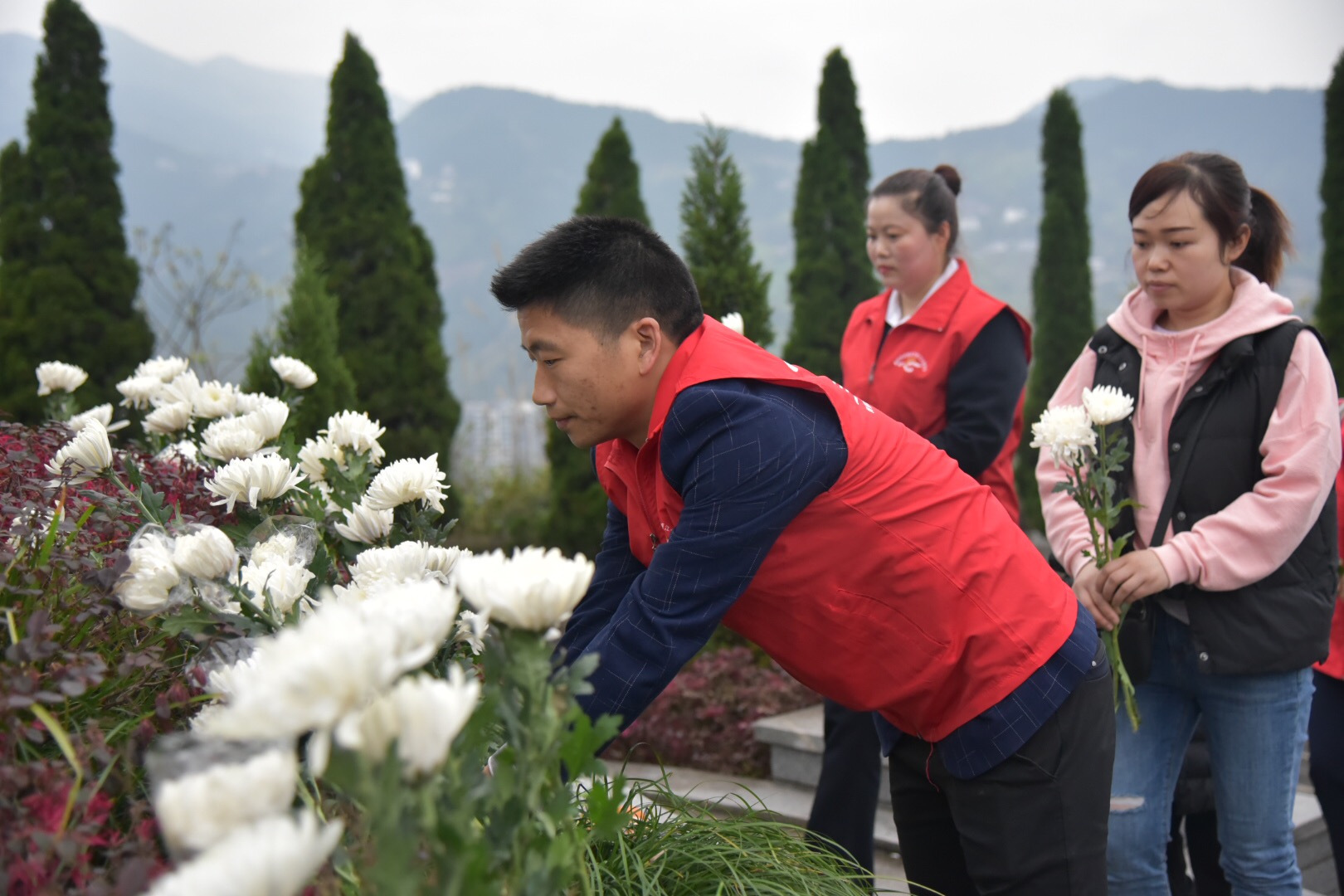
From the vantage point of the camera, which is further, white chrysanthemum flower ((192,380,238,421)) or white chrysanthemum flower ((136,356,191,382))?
white chrysanthemum flower ((136,356,191,382))

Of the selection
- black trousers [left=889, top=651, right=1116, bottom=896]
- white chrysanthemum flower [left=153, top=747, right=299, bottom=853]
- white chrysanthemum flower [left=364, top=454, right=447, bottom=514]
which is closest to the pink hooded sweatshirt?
black trousers [left=889, top=651, right=1116, bottom=896]

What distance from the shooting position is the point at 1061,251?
9859 millimetres

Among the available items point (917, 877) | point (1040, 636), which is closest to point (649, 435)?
point (1040, 636)

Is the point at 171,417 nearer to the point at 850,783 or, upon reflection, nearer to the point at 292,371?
the point at 292,371

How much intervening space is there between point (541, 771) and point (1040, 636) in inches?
48.6

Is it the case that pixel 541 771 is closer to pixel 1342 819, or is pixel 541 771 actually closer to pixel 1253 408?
pixel 1253 408

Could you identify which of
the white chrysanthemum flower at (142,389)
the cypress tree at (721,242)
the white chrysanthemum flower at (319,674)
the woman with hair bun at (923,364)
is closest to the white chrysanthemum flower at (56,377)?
the white chrysanthemum flower at (142,389)

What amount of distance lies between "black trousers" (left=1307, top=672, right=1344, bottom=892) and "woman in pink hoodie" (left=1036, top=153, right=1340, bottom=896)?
24.0 inches

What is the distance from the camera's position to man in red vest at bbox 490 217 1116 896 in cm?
165

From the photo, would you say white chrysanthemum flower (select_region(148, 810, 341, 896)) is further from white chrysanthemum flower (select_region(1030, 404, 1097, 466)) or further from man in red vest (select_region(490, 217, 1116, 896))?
white chrysanthemum flower (select_region(1030, 404, 1097, 466))

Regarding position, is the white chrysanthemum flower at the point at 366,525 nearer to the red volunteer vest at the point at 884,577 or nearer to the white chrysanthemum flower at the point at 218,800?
the red volunteer vest at the point at 884,577

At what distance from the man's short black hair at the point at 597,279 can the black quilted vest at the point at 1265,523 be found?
4.72 ft

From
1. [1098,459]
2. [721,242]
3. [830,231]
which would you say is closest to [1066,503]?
[1098,459]

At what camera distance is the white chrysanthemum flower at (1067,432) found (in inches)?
98.1
